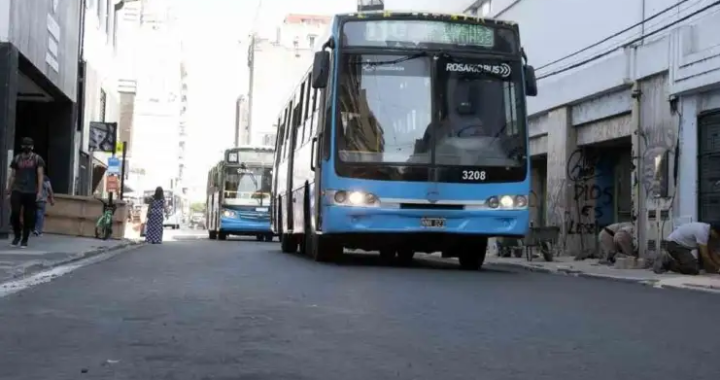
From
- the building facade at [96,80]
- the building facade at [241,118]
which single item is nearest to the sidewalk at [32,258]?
the building facade at [96,80]

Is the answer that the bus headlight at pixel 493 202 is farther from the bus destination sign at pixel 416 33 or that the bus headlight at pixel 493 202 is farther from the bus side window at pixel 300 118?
the bus side window at pixel 300 118

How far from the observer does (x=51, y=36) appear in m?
21.6

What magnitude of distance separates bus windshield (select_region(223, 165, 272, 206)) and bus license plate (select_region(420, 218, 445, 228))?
21152 mm

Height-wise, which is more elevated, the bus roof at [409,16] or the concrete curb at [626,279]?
the bus roof at [409,16]

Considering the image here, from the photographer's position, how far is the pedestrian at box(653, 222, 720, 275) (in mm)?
13523

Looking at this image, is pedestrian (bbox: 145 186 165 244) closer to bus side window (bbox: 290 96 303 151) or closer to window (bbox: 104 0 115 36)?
bus side window (bbox: 290 96 303 151)

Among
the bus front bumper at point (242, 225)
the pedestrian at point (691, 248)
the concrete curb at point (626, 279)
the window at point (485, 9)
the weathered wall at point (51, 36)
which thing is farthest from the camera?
the bus front bumper at point (242, 225)

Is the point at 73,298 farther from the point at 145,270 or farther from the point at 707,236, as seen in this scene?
the point at 707,236

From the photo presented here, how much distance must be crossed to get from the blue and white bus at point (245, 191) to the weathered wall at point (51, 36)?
887cm

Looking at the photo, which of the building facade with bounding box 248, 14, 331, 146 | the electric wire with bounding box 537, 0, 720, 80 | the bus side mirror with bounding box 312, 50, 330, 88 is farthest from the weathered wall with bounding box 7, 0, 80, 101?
the building facade with bounding box 248, 14, 331, 146

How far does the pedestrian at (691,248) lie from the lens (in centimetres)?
1352

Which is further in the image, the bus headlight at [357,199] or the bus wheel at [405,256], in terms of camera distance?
the bus wheel at [405,256]

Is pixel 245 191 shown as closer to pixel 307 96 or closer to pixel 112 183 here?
pixel 112 183

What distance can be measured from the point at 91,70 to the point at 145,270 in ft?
61.5
